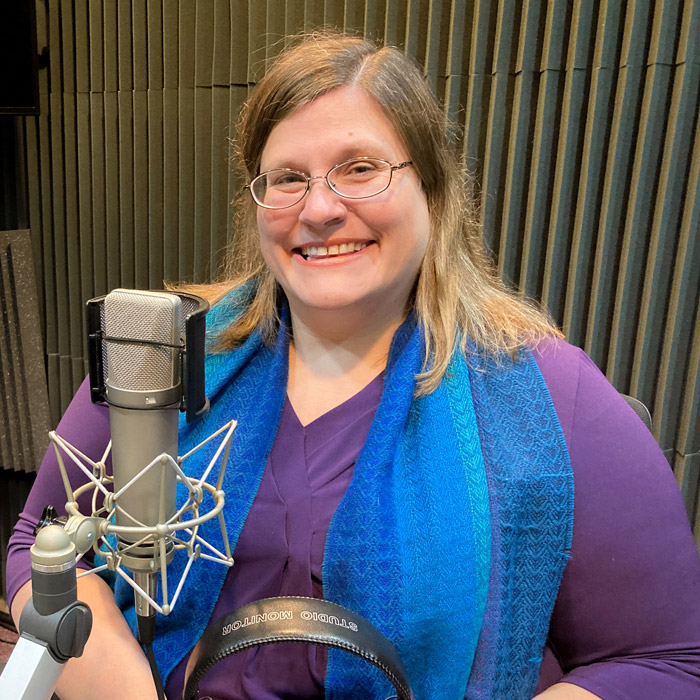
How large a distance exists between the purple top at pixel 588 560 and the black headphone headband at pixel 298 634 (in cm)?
44

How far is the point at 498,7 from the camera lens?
181 centimetres

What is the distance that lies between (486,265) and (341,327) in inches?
14.8

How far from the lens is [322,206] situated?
1076 millimetres

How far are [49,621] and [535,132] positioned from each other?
1672 mm

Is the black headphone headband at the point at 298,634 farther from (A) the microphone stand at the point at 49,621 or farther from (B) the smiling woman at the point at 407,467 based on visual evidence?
(B) the smiling woman at the point at 407,467

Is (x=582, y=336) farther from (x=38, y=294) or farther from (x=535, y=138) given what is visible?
(x=38, y=294)

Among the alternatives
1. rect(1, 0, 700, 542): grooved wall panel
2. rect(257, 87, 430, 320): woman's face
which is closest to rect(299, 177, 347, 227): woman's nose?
rect(257, 87, 430, 320): woman's face

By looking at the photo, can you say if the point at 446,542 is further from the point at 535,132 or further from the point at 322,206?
the point at 535,132

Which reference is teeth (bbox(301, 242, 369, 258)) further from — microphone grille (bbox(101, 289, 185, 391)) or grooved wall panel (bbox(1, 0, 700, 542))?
grooved wall panel (bbox(1, 0, 700, 542))

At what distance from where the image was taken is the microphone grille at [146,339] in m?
0.62

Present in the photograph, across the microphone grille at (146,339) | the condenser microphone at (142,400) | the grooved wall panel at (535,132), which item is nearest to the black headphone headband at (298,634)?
the condenser microphone at (142,400)

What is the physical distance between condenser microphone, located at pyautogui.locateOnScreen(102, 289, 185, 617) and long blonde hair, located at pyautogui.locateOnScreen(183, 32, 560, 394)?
0.59 metres

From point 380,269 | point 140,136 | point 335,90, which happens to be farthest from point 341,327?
point 140,136

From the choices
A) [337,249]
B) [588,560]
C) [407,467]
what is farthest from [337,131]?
[588,560]
